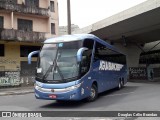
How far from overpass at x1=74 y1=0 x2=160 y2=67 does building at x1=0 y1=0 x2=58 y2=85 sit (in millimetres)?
5543

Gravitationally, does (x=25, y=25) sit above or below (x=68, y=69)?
above

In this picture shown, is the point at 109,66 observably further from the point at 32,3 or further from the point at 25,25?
the point at 32,3

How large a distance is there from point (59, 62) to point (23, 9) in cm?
2645

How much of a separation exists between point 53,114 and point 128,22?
1970 centimetres

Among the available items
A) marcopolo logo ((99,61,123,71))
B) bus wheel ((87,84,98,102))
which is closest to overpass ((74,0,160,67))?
marcopolo logo ((99,61,123,71))

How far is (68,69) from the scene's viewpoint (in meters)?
12.9

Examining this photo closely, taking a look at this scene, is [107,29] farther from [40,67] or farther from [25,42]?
[40,67]

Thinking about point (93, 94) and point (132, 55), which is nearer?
point (93, 94)

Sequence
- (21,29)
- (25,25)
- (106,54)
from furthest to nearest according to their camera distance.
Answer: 1. (25,25)
2. (21,29)
3. (106,54)

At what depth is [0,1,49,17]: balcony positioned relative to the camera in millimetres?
36144

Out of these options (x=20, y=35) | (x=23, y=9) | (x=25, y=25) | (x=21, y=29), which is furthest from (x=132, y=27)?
(x=25, y=25)

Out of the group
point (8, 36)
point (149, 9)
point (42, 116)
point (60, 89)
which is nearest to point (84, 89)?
point (60, 89)

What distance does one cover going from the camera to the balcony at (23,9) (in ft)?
119

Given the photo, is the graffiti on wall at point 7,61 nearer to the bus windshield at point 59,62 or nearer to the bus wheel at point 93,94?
the bus wheel at point 93,94
